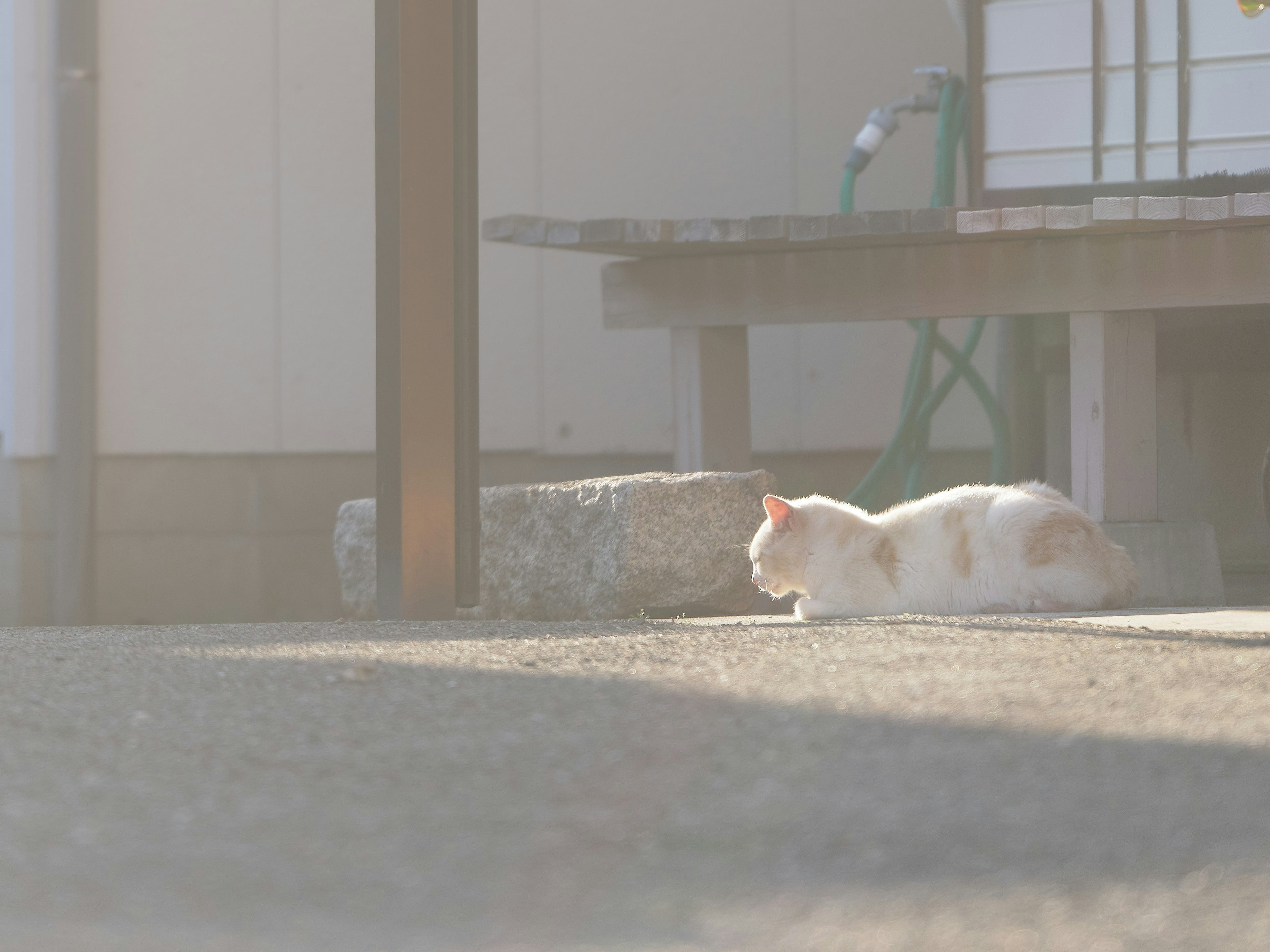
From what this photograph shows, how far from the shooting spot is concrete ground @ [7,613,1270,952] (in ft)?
5.21

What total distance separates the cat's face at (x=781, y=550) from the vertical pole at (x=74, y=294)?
167 inches

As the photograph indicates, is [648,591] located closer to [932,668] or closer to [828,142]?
[932,668]

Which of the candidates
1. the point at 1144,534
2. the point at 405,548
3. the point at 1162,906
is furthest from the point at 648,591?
the point at 1162,906

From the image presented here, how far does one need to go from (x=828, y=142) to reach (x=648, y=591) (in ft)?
11.1

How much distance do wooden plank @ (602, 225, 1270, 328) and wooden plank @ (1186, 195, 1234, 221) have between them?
279 millimetres

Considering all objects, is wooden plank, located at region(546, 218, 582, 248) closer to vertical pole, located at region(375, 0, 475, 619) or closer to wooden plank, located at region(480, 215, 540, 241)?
wooden plank, located at region(480, 215, 540, 241)

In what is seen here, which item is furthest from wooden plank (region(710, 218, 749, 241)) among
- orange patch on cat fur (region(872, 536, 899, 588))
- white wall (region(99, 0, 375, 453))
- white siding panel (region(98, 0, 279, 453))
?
Answer: white siding panel (region(98, 0, 279, 453))

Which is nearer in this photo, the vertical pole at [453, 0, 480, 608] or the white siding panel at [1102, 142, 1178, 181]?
the vertical pole at [453, 0, 480, 608]

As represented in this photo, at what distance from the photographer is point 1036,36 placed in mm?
6586

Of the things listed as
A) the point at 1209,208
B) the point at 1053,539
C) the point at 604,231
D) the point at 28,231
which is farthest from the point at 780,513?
the point at 28,231

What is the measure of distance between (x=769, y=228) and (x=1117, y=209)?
116cm

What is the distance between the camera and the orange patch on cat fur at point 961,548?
4.49 m

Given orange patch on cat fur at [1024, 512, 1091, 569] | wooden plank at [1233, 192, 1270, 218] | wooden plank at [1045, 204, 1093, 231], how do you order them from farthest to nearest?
wooden plank at [1045, 204, 1093, 231] < wooden plank at [1233, 192, 1270, 218] < orange patch on cat fur at [1024, 512, 1091, 569]

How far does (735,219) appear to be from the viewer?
5.14 metres
